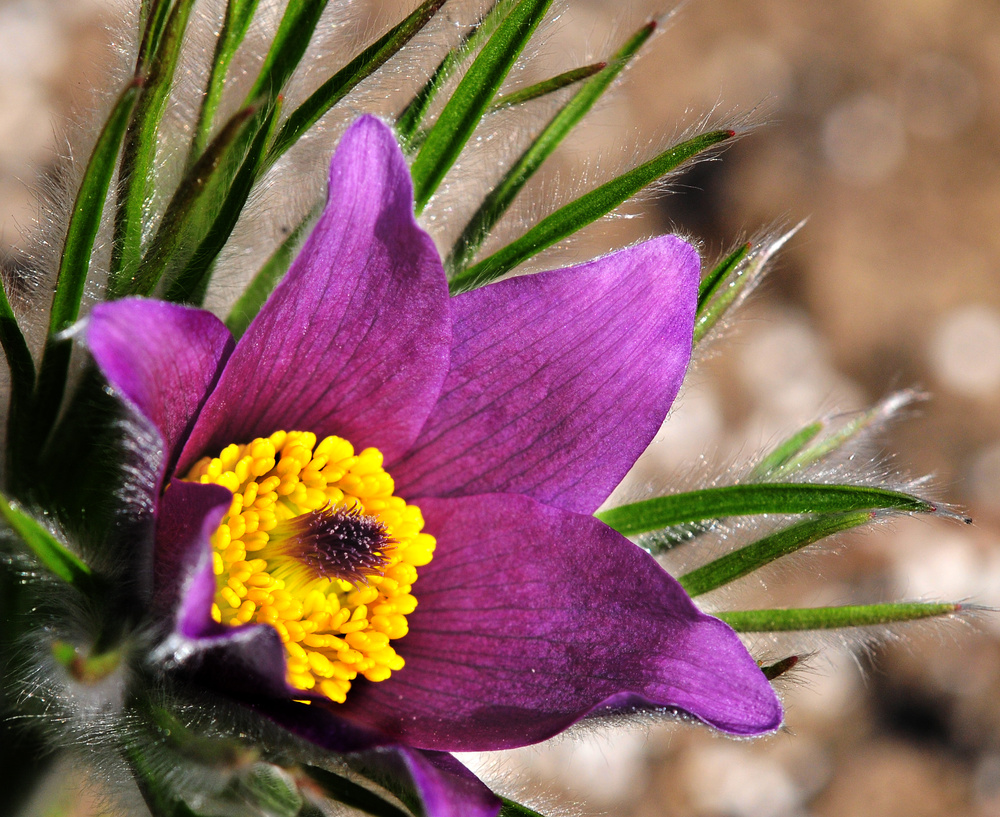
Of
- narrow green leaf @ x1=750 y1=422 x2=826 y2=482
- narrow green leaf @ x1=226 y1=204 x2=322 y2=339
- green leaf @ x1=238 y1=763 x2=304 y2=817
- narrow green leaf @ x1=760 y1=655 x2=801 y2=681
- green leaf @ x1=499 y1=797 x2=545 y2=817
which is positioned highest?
narrow green leaf @ x1=750 y1=422 x2=826 y2=482

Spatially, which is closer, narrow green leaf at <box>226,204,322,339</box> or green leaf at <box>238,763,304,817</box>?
green leaf at <box>238,763,304,817</box>

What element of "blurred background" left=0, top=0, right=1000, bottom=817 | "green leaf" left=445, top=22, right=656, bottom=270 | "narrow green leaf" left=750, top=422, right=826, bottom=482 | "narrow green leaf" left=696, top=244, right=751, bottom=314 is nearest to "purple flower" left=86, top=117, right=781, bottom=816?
"narrow green leaf" left=696, top=244, right=751, bottom=314

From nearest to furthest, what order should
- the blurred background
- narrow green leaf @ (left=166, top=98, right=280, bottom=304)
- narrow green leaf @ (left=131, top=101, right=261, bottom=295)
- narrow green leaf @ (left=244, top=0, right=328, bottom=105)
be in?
1. narrow green leaf @ (left=131, top=101, right=261, bottom=295)
2. narrow green leaf @ (left=166, top=98, right=280, bottom=304)
3. narrow green leaf @ (left=244, top=0, right=328, bottom=105)
4. the blurred background

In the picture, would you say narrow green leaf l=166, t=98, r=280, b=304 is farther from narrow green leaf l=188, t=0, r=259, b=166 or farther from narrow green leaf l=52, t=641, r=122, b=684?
narrow green leaf l=52, t=641, r=122, b=684

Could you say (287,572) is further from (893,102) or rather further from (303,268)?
(893,102)

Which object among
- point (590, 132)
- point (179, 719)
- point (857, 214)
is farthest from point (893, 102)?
point (179, 719)

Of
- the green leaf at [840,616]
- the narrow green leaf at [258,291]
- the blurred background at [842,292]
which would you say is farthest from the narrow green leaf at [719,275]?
the blurred background at [842,292]

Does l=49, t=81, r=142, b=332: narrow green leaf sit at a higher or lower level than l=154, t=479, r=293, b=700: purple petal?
higher

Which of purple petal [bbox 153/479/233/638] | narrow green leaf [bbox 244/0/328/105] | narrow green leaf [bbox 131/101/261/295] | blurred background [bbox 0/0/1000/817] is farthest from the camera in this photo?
blurred background [bbox 0/0/1000/817]

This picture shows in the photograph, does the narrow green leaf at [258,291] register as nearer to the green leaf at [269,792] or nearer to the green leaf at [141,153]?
the green leaf at [141,153]
